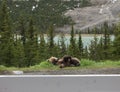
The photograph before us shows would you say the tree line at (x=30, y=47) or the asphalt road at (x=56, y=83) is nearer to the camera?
the asphalt road at (x=56, y=83)

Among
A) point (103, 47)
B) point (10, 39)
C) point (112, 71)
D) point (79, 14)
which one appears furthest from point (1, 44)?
point (79, 14)

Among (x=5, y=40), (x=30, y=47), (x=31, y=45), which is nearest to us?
(x=5, y=40)

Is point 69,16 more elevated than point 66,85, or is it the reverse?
point 69,16

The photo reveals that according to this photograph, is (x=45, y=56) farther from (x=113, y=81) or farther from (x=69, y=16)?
(x=69, y=16)

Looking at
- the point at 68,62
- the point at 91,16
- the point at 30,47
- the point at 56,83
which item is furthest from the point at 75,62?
the point at 91,16

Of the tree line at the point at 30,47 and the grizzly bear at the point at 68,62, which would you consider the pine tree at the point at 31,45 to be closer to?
the tree line at the point at 30,47

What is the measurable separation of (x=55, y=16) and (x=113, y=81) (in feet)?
379

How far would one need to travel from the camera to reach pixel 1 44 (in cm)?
3969

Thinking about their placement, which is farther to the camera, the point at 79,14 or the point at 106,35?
the point at 79,14

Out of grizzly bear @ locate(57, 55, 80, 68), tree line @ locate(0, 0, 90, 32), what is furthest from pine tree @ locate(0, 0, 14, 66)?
tree line @ locate(0, 0, 90, 32)

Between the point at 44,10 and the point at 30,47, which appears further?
the point at 44,10

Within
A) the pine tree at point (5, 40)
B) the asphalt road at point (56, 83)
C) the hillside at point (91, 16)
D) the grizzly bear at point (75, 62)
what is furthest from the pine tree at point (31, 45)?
the hillside at point (91, 16)

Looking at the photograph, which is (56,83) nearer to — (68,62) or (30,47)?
(68,62)

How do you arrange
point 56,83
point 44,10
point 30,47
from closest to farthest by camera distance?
point 56,83 → point 30,47 → point 44,10
